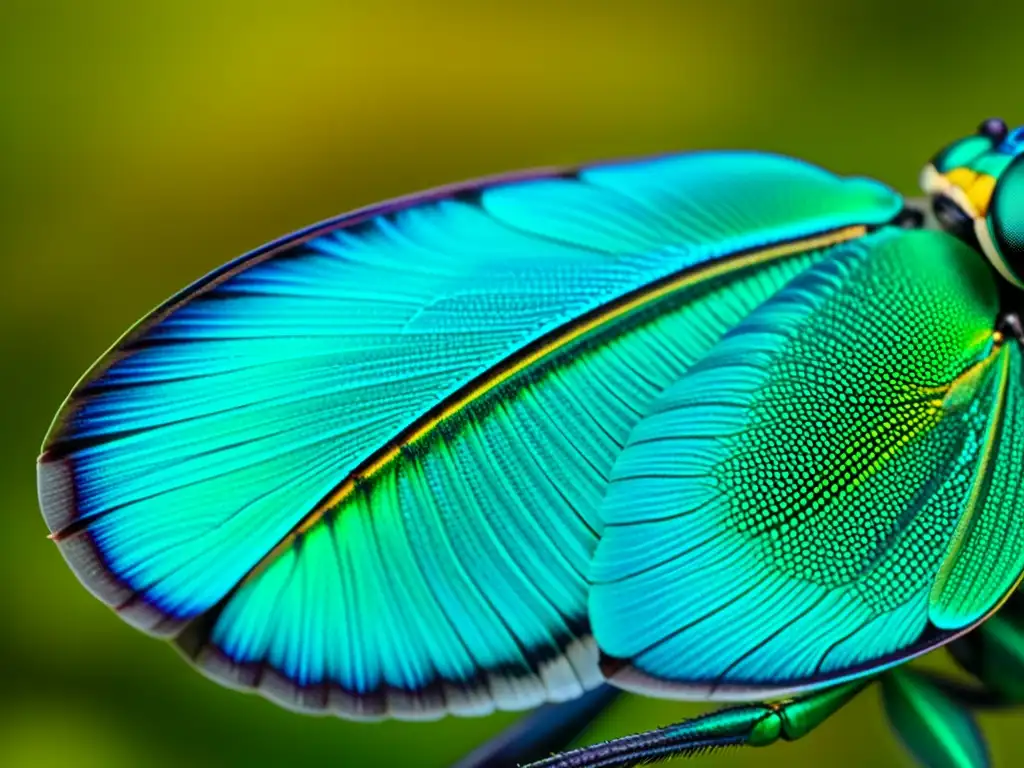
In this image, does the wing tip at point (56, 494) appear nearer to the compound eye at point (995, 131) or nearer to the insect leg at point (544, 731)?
the insect leg at point (544, 731)

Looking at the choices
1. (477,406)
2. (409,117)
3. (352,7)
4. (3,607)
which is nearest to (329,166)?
(409,117)

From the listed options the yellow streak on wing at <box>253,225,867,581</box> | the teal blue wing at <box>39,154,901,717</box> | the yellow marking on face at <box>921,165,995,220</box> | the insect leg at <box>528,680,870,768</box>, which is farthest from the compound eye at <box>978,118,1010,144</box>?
the insect leg at <box>528,680,870,768</box>

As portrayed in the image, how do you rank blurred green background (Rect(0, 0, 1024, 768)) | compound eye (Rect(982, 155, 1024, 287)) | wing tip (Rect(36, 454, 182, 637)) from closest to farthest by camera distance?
wing tip (Rect(36, 454, 182, 637)), compound eye (Rect(982, 155, 1024, 287)), blurred green background (Rect(0, 0, 1024, 768))

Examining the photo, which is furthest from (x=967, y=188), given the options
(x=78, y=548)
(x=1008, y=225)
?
(x=78, y=548)

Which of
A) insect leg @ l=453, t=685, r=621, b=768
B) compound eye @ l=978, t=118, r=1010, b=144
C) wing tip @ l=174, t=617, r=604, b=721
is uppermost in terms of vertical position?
compound eye @ l=978, t=118, r=1010, b=144

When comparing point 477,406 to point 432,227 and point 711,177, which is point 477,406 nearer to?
point 432,227

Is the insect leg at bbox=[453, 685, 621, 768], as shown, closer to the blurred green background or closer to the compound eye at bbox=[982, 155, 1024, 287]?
the compound eye at bbox=[982, 155, 1024, 287]
